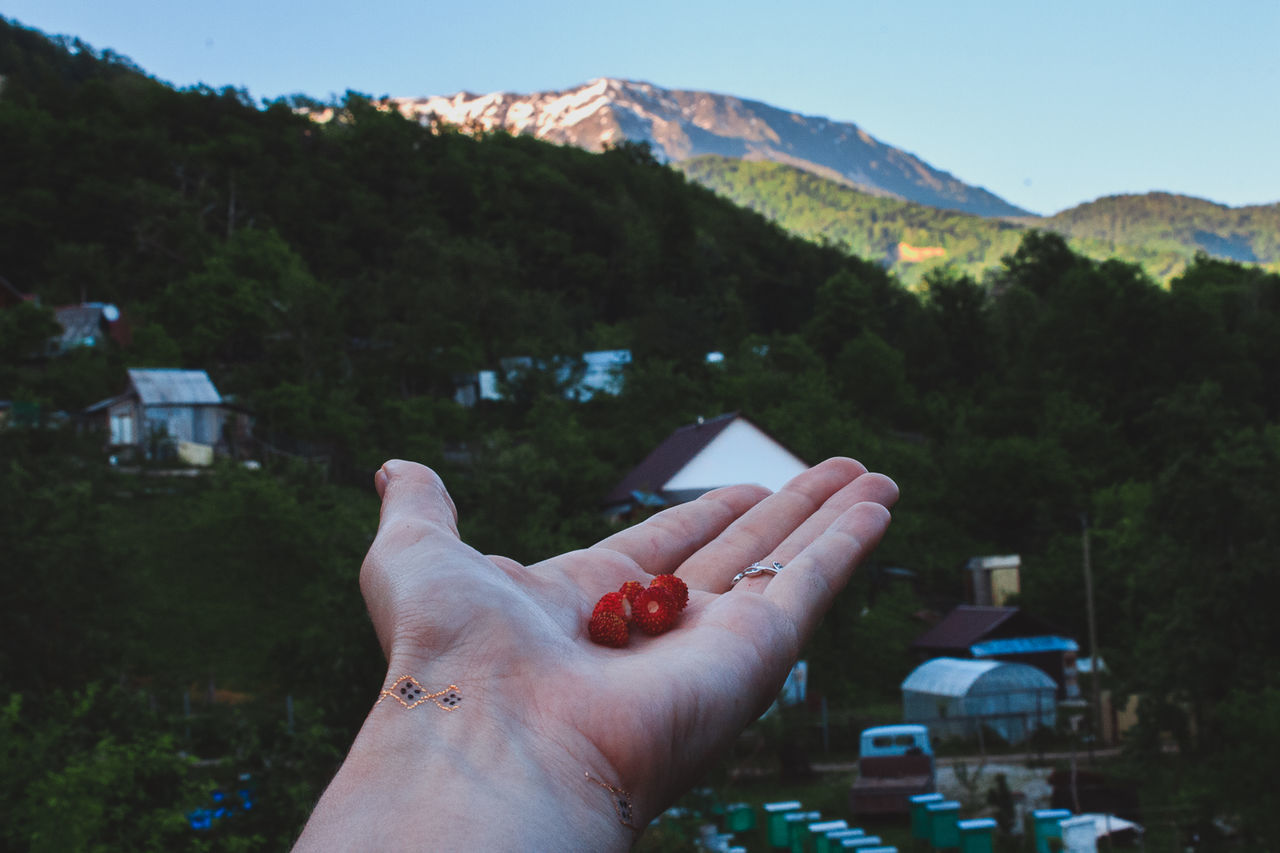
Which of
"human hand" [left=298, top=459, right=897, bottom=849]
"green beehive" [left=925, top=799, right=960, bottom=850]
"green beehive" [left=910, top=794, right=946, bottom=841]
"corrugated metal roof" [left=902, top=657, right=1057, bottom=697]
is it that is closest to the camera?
"human hand" [left=298, top=459, right=897, bottom=849]

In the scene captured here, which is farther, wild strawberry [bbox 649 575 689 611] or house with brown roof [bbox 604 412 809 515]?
house with brown roof [bbox 604 412 809 515]

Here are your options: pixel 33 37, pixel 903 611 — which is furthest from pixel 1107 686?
pixel 33 37

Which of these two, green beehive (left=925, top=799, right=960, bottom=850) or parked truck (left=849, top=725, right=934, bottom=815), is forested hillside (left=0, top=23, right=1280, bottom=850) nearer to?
green beehive (left=925, top=799, right=960, bottom=850)

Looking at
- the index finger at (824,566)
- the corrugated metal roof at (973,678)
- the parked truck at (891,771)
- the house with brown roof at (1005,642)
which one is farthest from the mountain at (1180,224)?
the index finger at (824,566)

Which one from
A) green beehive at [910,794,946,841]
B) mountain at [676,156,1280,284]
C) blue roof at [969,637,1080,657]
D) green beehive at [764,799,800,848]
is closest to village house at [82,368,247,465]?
blue roof at [969,637,1080,657]

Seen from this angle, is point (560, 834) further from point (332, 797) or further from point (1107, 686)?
point (1107, 686)

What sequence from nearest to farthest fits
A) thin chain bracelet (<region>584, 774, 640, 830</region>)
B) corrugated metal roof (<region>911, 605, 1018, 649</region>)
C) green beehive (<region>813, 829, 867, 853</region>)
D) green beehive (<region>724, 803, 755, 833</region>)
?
thin chain bracelet (<region>584, 774, 640, 830</region>)
green beehive (<region>813, 829, 867, 853</region>)
green beehive (<region>724, 803, 755, 833</region>)
corrugated metal roof (<region>911, 605, 1018, 649</region>)

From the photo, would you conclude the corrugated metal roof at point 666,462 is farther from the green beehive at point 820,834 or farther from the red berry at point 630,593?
the red berry at point 630,593
